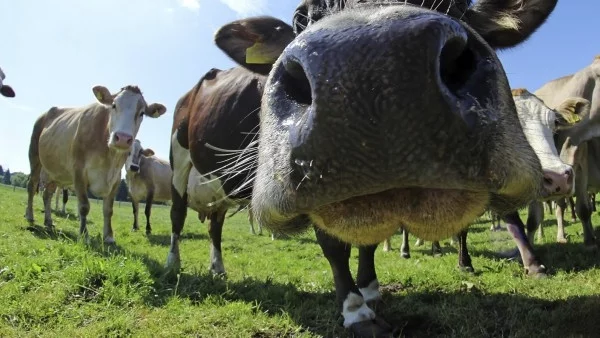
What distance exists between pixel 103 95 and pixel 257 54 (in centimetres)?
583

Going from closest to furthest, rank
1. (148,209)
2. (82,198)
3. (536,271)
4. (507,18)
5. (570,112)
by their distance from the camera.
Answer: (507,18), (536,271), (570,112), (82,198), (148,209)

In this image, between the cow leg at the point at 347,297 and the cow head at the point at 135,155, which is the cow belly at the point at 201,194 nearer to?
the cow leg at the point at 347,297

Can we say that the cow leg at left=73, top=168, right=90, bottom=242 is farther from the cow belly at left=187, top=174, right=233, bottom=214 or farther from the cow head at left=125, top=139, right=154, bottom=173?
the cow head at left=125, top=139, right=154, bottom=173

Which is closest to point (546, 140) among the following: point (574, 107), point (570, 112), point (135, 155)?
point (570, 112)

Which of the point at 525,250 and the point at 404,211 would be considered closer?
the point at 404,211

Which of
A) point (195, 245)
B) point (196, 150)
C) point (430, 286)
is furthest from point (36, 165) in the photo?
point (430, 286)

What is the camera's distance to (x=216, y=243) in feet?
18.7

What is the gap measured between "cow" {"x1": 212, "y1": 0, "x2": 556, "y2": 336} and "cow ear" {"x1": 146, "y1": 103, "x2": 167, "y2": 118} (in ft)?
23.6

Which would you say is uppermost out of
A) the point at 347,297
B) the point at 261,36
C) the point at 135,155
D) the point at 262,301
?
the point at 261,36

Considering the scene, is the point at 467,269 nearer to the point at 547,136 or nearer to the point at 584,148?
the point at 547,136

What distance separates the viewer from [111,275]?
4.01m

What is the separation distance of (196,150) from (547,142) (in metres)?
3.49

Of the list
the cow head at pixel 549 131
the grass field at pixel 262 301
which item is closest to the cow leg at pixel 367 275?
the grass field at pixel 262 301

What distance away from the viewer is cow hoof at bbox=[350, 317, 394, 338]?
115 inches
